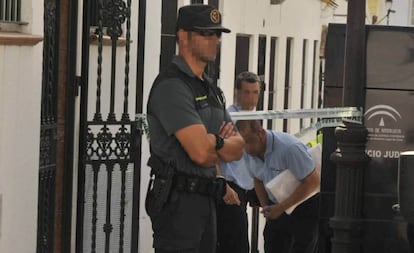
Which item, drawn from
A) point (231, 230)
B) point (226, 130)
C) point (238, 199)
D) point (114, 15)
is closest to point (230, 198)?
point (238, 199)

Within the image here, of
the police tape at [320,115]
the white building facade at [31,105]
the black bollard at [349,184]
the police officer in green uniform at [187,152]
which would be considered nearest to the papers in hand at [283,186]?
the police tape at [320,115]

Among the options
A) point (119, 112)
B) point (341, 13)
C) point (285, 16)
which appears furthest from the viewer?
point (341, 13)

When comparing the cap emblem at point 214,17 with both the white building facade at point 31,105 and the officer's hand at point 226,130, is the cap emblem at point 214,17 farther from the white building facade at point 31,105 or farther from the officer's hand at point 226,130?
the white building facade at point 31,105

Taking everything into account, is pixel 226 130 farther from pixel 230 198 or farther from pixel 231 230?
pixel 231 230

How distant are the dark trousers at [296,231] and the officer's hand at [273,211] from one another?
10 centimetres

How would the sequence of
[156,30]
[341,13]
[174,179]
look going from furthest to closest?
1. [341,13]
2. [156,30]
3. [174,179]

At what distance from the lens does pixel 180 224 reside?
16.9ft

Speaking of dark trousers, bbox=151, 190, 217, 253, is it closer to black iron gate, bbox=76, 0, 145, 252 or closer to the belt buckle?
the belt buckle

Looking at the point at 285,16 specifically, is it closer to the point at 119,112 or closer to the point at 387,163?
the point at 119,112

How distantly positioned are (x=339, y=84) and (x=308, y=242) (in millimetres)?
1832

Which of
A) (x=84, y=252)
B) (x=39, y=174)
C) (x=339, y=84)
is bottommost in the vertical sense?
(x=84, y=252)

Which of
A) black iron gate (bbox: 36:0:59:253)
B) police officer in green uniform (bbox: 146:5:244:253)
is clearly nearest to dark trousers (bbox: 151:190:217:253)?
police officer in green uniform (bbox: 146:5:244:253)

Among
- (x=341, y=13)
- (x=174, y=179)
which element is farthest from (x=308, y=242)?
(x=341, y=13)

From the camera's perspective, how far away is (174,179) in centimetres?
517
